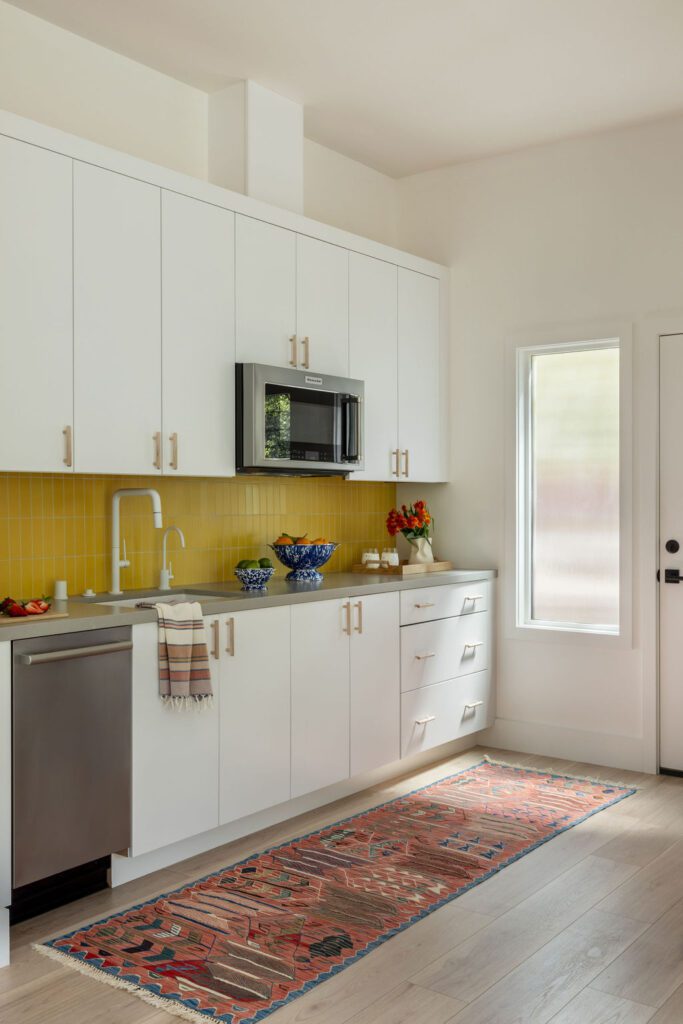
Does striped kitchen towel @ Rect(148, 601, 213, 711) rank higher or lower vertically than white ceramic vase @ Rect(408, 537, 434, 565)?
lower

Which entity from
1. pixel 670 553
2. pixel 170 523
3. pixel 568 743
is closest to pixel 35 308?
pixel 170 523

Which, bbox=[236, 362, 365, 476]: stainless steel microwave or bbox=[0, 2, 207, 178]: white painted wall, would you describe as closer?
bbox=[0, 2, 207, 178]: white painted wall

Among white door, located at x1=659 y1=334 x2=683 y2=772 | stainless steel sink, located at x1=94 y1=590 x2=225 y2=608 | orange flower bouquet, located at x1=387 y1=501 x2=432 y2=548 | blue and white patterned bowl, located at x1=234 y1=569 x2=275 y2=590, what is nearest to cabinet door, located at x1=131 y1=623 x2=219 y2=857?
stainless steel sink, located at x1=94 y1=590 x2=225 y2=608

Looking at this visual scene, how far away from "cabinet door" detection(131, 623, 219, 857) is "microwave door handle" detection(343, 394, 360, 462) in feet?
4.12

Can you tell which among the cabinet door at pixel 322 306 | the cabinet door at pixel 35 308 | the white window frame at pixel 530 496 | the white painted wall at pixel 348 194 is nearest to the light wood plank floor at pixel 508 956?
the white window frame at pixel 530 496

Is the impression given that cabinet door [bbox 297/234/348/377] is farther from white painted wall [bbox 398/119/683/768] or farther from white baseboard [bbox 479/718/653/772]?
white baseboard [bbox 479/718/653/772]

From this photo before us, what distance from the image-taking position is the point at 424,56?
3.66 m

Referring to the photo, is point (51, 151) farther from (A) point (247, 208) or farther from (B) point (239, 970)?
(B) point (239, 970)

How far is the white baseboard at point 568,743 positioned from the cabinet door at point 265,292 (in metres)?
2.13

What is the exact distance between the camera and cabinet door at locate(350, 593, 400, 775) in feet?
12.5

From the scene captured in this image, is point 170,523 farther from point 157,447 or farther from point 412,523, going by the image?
point 412,523

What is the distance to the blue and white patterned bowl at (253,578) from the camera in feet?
12.0

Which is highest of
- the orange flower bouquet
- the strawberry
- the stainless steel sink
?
the orange flower bouquet

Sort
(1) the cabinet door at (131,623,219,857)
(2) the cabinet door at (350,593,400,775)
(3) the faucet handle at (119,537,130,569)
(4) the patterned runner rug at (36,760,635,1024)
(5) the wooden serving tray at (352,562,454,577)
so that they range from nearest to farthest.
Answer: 1. (4) the patterned runner rug at (36,760,635,1024)
2. (1) the cabinet door at (131,623,219,857)
3. (3) the faucet handle at (119,537,130,569)
4. (2) the cabinet door at (350,593,400,775)
5. (5) the wooden serving tray at (352,562,454,577)
